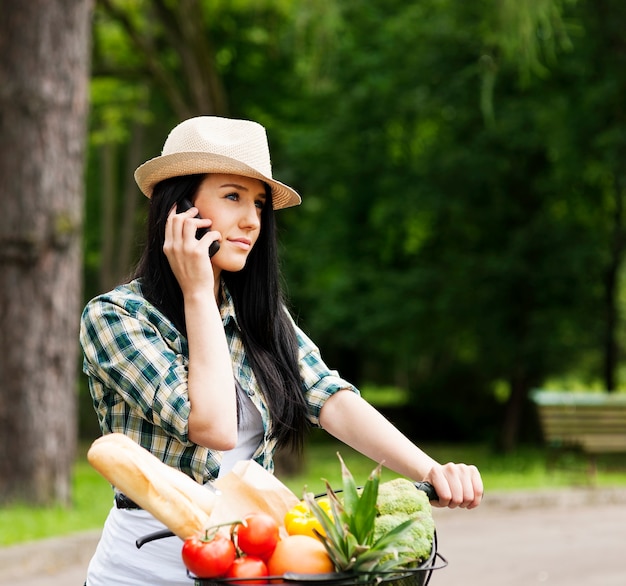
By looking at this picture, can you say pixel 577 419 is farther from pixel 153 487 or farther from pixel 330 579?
pixel 330 579

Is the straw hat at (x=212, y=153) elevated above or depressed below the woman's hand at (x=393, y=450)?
above

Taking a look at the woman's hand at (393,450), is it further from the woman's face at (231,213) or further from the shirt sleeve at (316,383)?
the woman's face at (231,213)

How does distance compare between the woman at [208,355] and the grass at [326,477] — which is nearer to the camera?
the woman at [208,355]

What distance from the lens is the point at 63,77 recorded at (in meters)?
9.05

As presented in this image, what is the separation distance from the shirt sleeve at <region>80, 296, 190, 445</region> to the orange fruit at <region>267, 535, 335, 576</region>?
1.63 feet

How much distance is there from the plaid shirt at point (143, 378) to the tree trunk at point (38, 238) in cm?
639

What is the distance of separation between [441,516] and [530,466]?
5.99 metres

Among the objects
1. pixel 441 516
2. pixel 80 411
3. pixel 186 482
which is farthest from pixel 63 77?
pixel 80 411

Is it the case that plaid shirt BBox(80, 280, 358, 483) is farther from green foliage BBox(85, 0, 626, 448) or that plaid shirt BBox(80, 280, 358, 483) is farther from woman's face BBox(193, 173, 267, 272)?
green foliage BBox(85, 0, 626, 448)

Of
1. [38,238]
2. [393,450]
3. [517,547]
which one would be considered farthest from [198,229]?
[517,547]

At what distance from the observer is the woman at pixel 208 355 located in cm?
249

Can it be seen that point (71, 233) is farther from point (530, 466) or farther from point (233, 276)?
point (530, 466)

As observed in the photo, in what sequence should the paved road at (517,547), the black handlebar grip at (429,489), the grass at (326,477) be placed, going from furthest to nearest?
the grass at (326,477) < the paved road at (517,547) < the black handlebar grip at (429,489)

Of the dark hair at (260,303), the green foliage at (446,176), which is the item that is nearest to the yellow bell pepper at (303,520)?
the dark hair at (260,303)
